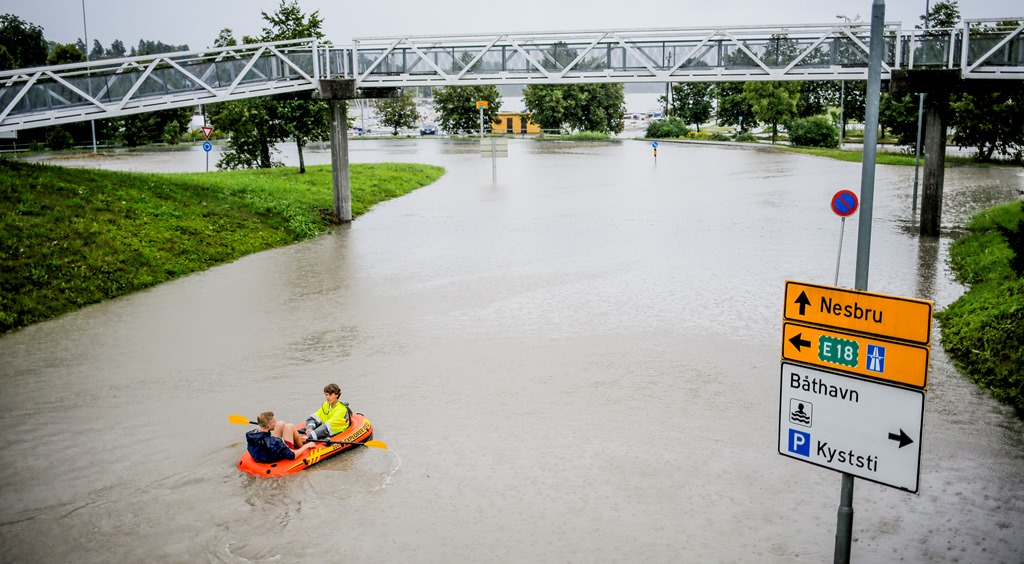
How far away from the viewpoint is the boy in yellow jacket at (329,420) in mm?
11125

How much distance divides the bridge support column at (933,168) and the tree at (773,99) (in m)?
50.3

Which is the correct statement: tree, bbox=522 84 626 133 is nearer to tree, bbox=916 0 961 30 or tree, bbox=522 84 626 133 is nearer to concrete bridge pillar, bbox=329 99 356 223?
tree, bbox=916 0 961 30

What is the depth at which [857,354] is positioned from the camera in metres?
5.82

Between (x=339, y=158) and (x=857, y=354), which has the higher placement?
(x=339, y=158)

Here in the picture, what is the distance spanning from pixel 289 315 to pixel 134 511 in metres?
8.77

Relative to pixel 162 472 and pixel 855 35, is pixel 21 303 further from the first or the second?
pixel 855 35

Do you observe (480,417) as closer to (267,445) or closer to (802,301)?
(267,445)

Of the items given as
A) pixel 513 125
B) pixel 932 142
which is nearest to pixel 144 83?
pixel 932 142

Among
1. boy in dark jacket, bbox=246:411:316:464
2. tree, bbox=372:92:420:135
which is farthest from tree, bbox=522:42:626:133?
boy in dark jacket, bbox=246:411:316:464

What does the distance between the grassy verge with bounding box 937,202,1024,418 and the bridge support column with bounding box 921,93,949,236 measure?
495cm

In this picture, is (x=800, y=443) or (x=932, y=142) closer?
(x=800, y=443)

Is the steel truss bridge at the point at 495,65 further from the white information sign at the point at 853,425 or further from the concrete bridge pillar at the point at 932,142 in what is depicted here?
the white information sign at the point at 853,425

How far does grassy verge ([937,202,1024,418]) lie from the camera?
13320 millimetres

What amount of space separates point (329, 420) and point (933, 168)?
2148 cm
